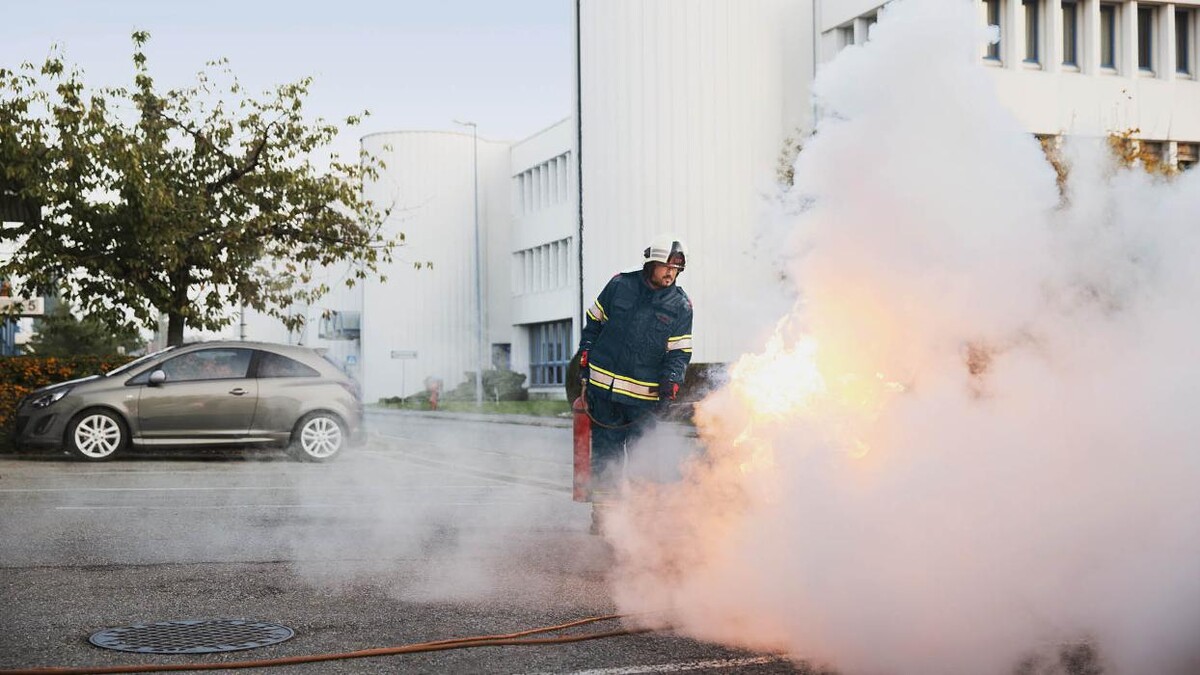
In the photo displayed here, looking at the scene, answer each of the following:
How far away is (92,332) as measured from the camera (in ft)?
181

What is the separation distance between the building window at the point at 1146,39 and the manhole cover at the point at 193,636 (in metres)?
39.8

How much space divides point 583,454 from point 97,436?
10.5 m

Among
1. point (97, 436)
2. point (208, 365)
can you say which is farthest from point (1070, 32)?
point (97, 436)

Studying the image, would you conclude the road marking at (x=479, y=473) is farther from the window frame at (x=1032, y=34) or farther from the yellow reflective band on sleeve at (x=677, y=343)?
the window frame at (x=1032, y=34)

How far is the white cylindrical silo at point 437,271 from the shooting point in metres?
58.2

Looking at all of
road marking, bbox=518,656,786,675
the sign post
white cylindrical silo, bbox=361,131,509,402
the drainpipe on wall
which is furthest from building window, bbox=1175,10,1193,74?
road marking, bbox=518,656,786,675

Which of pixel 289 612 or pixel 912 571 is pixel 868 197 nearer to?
pixel 912 571

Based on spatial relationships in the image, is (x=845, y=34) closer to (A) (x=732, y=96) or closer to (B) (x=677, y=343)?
(A) (x=732, y=96)

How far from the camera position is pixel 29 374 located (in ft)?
66.4

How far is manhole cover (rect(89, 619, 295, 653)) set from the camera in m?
5.99

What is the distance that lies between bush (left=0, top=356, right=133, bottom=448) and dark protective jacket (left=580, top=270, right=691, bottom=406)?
13.4 meters

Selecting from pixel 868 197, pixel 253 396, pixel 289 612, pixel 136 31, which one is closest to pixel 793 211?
pixel 868 197

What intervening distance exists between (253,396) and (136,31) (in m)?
8.43

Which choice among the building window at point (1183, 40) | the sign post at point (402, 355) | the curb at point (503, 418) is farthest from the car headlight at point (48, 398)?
the sign post at point (402, 355)
